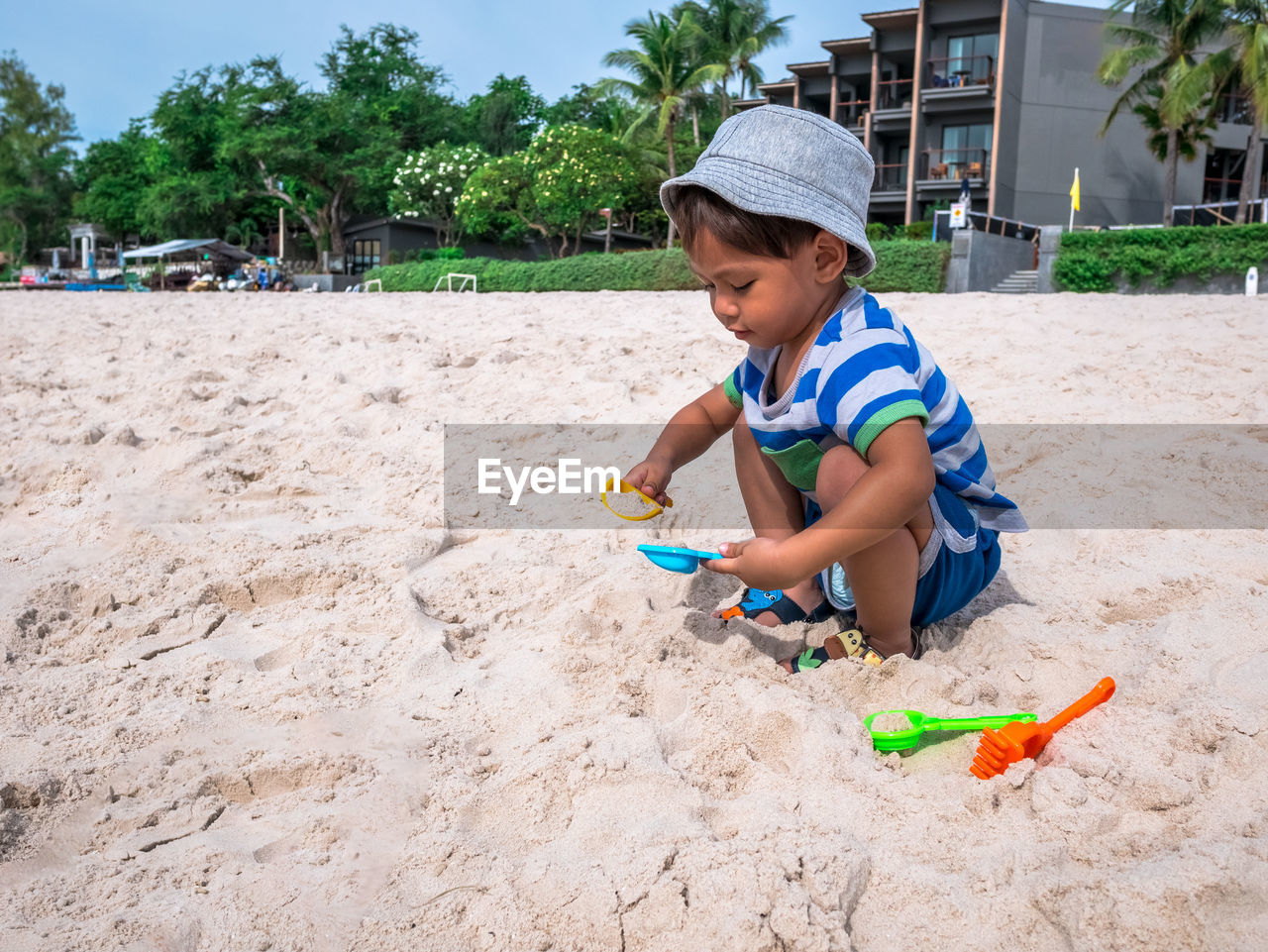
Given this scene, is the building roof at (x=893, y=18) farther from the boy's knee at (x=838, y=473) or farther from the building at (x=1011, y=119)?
the boy's knee at (x=838, y=473)

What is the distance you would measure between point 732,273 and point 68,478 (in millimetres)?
2284

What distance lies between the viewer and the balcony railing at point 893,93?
74.3ft

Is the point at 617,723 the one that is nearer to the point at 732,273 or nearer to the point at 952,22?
the point at 732,273

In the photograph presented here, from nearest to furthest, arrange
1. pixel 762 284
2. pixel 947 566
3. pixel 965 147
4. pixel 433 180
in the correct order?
pixel 762 284, pixel 947 566, pixel 965 147, pixel 433 180

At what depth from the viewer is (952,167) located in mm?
21969

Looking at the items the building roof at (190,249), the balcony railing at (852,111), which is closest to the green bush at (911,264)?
the balcony railing at (852,111)

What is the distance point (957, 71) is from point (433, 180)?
14.6 metres

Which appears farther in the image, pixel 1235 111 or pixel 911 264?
pixel 1235 111

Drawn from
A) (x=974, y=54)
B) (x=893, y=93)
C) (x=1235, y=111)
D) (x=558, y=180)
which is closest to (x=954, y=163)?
(x=974, y=54)

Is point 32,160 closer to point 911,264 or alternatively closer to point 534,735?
point 911,264

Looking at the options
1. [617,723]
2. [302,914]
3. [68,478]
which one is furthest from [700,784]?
[68,478]

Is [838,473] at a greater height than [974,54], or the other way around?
[974,54]

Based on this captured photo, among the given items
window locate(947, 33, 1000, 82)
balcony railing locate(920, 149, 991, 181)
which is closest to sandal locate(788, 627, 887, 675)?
balcony railing locate(920, 149, 991, 181)

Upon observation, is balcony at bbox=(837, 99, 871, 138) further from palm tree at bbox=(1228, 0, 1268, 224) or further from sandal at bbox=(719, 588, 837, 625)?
sandal at bbox=(719, 588, 837, 625)
